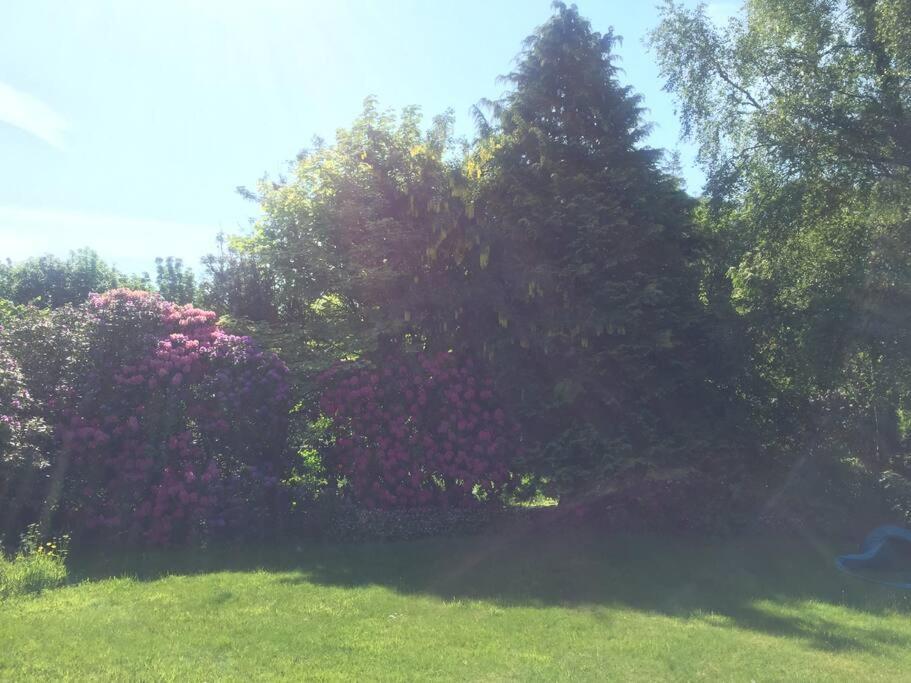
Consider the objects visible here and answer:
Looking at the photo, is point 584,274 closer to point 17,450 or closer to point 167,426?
point 167,426

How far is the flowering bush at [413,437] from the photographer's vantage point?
916cm

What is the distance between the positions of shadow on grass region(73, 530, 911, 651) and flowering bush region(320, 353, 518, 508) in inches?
31.6

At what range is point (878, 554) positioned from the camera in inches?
325

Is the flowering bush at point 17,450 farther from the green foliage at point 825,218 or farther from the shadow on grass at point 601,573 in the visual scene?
the green foliage at point 825,218

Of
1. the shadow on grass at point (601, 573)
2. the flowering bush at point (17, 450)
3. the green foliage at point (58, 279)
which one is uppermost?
the green foliage at point (58, 279)

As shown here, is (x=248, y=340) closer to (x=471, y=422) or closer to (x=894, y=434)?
(x=471, y=422)

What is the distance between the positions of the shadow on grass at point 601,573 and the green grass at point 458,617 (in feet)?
0.10

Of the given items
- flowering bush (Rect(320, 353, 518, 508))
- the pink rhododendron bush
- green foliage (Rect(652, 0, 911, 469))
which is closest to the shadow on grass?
the pink rhododendron bush

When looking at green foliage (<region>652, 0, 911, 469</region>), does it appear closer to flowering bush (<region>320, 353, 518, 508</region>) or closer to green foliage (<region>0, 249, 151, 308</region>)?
flowering bush (<region>320, 353, 518, 508</region>)

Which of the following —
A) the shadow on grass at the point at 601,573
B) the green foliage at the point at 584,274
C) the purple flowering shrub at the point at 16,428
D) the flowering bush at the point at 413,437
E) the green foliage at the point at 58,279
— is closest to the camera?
the shadow on grass at the point at 601,573

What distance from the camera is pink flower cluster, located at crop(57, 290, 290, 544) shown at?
8203 mm

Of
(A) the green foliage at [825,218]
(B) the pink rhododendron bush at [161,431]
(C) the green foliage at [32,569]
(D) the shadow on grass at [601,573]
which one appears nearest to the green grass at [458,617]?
(D) the shadow on grass at [601,573]

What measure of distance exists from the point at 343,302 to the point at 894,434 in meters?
8.56

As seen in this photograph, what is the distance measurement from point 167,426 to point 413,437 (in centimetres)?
296
